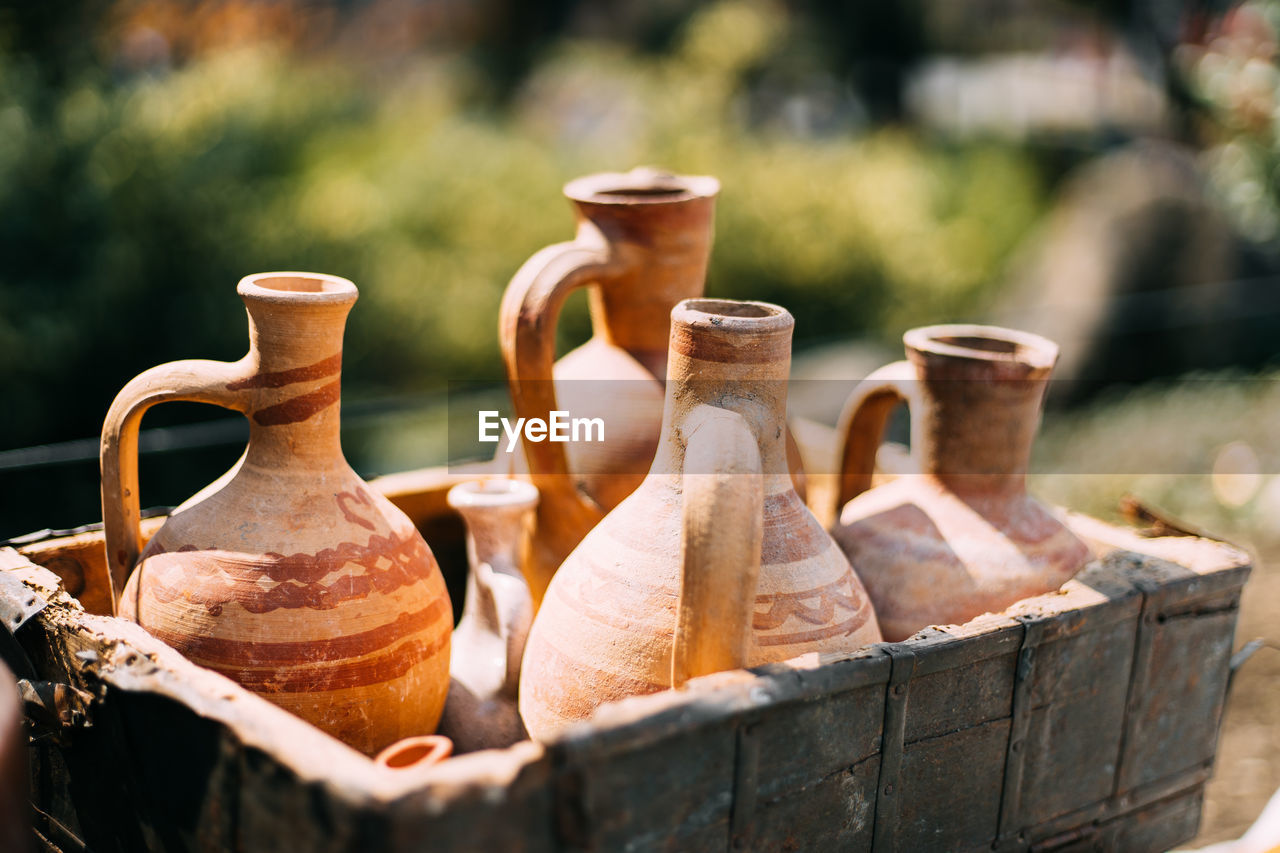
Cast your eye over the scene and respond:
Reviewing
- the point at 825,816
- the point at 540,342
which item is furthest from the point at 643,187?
the point at 825,816

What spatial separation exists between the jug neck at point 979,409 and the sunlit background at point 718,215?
2006 mm

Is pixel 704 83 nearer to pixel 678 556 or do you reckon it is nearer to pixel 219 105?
pixel 219 105

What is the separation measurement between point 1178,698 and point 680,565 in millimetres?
1258

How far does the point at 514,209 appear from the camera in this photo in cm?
750

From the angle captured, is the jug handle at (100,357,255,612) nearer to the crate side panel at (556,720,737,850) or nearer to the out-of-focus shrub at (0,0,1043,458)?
the crate side panel at (556,720,737,850)

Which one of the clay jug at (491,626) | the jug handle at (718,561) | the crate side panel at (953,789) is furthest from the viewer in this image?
the clay jug at (491,626)

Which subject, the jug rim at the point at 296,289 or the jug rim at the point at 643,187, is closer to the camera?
the jug rim at the point at 296,289

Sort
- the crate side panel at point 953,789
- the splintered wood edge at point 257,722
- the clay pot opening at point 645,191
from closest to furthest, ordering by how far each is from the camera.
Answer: the splintered wood edge at point 257,722, the crate side panel at point 953,789, the clay pot opening at point 645,191

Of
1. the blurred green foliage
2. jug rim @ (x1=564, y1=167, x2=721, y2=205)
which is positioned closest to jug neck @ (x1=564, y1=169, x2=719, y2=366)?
jug rim @ (x1=564, y1=167, x2=721, y2=205)

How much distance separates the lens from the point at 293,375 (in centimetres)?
197

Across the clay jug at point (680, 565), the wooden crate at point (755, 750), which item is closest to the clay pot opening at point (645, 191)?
the clay jug at point (680, 565)

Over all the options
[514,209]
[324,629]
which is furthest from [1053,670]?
[514,209]

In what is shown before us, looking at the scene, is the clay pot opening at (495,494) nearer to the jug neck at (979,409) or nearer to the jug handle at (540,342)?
the jug handle at (540,342)

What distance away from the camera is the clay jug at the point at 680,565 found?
1807 millimetres
